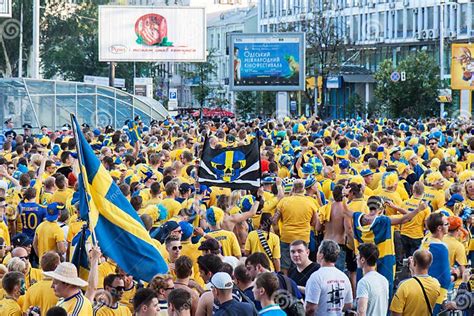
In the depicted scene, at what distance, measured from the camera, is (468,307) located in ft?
36.3

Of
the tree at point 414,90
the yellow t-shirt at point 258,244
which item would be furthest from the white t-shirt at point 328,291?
the tree at point 414,90

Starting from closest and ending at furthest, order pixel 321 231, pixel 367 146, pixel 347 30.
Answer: pixel 321 231
pixel 367 146
pixel 347 30

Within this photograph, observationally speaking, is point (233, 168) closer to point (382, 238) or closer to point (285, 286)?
point (382, 238)

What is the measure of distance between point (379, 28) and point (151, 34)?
27.3m

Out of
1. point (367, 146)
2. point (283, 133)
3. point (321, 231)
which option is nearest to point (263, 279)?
point (321, 231)

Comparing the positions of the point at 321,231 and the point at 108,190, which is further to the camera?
the point at 321,231

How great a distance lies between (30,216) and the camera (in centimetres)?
1490

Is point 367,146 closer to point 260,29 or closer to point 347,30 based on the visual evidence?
point 347,30

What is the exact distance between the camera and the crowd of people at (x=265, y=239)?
959 centimetres

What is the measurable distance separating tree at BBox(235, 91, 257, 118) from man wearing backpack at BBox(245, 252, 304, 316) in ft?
179

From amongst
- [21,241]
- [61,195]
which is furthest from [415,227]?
[21,241]

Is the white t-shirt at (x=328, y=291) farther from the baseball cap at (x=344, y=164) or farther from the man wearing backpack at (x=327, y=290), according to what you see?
the baseball cap at (x=344, y=164)

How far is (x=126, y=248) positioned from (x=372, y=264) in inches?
87.8

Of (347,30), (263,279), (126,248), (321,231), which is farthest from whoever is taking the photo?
(347,30)
